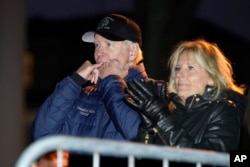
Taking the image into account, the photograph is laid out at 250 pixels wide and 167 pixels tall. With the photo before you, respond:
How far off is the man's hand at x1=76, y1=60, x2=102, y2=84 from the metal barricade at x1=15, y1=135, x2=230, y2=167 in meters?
1.12

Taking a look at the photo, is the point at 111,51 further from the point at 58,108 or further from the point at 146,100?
the point at 146,100

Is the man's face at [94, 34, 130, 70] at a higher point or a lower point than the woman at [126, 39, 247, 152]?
higher

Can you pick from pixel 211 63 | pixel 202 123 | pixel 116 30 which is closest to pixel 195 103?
pixel 202 123

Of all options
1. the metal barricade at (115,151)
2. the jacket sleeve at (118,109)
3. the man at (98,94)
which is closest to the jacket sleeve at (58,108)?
the man at (98,94)

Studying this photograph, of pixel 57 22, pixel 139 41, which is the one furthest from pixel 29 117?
pixel 139 41

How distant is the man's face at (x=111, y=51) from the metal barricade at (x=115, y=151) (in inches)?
47.8

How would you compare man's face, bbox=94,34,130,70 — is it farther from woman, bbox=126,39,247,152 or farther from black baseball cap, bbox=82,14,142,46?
woman, bbox=126,39,247,152

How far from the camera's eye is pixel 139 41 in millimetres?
5500

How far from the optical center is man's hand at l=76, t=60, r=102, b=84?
17.4 ft

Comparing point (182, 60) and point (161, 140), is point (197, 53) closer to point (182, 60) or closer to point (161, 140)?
point (182, 60)

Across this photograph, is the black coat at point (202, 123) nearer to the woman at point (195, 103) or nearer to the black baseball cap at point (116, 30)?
the woman at point (195, 103)

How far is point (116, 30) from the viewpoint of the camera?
5449 millimetres

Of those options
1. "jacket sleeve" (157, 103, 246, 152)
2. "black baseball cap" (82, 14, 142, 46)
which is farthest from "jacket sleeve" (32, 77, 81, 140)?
"jacket sleeve" (157, 103, 246, 152)

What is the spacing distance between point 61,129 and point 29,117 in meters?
23.7
